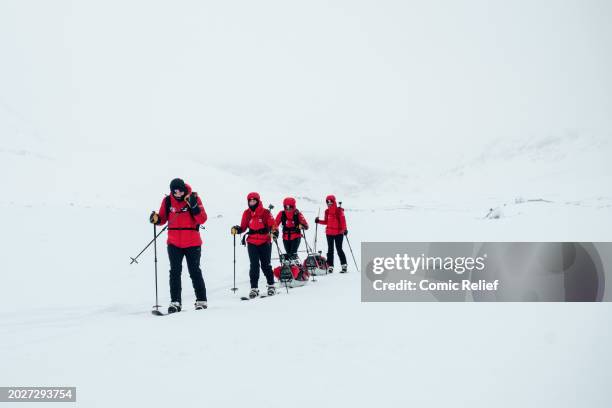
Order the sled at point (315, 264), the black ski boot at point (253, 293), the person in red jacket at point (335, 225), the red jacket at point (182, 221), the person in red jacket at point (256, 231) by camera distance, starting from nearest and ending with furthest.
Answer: the red jacket at point (182, 221)
the black ski boot at point (253, 293)
the person in red jacket at point (256, 231)
the sled at point (315, 264)
the person in red jacket at point (335, 225)

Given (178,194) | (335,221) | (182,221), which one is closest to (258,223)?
(182,221)

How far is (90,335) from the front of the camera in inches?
222

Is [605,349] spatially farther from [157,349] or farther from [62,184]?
[62,184]

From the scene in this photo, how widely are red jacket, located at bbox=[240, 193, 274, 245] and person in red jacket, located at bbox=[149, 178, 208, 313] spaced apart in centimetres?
153

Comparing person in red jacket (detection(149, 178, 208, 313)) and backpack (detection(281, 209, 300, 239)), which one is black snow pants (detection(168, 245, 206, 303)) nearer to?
person in red jacket (detection(149, 178, 208, 313))

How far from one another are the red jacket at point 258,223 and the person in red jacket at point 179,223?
1526 mm

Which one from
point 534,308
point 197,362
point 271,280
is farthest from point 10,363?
point 534,308

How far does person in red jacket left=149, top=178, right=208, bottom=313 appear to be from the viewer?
24.1ft

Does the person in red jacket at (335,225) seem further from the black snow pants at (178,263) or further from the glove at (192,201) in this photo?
the glove at (192,201)

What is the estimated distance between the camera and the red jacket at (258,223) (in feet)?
29.2

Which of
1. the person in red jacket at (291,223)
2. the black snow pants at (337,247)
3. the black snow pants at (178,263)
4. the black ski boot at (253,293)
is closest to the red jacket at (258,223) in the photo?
the black ski boot at (253,293)

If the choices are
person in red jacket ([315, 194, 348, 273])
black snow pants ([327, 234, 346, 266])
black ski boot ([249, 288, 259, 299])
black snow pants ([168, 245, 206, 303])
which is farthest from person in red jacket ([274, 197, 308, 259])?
black snow pants ([168, 245, 206, 303])

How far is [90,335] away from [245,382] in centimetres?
274

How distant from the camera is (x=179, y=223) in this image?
24.4 feet
